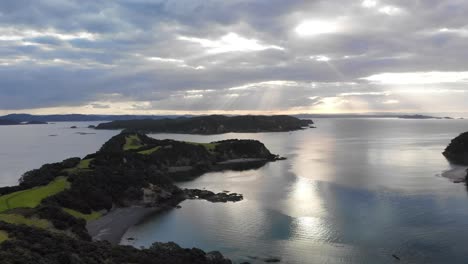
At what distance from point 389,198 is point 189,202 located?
1420 inches

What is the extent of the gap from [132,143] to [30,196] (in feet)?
276

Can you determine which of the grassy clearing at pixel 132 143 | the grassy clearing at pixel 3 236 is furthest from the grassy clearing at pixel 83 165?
the grassy clearing at pixel 3 236

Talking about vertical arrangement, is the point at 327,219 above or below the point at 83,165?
below

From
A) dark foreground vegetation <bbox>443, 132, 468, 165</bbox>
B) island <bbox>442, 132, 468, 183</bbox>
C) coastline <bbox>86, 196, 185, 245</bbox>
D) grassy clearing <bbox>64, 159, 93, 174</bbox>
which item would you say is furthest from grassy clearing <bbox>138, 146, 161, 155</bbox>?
dark foreground vegetation <bbox>443, 132, 468, 165</bbox>

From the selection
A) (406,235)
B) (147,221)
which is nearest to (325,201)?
(406,235)

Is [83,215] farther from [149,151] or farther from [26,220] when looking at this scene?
[149,151]

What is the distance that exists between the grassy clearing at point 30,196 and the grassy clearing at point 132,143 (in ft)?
220

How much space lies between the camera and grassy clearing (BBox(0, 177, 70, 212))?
54866 mm

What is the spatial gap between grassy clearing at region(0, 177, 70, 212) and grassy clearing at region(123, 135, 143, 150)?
6713cm

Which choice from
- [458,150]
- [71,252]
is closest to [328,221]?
[71,252]

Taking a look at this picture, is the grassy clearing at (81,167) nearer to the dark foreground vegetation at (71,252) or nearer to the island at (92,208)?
the island at (92,208)

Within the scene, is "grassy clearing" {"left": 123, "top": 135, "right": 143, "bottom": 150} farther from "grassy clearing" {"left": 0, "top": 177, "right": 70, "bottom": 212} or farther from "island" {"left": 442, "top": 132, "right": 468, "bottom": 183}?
"island" {"left": 442, "top": 132, "right": 468, "bottom": 183}

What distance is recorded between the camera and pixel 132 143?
143 m

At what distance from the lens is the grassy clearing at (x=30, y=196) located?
54866 millimetres
